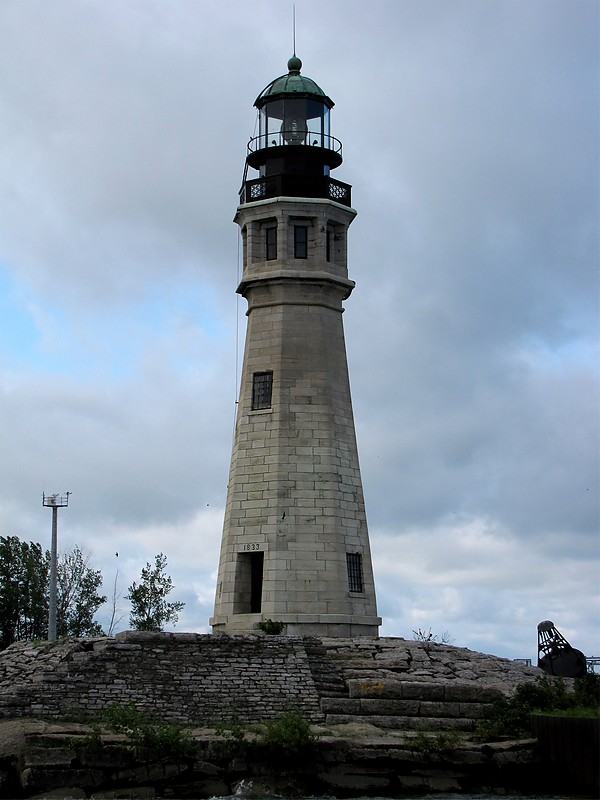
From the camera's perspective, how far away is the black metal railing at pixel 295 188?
120 feet

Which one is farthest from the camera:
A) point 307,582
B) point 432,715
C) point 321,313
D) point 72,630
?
point 72,630

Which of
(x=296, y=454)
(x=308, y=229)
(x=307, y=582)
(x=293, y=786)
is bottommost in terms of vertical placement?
(x=293, y=786)

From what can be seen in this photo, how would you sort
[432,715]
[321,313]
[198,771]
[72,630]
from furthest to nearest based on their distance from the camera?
[72,630], [321,313], [432,715], [198,771]

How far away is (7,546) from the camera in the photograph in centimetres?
4584

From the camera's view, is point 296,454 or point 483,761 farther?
point 296,454

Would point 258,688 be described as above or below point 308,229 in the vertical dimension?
below

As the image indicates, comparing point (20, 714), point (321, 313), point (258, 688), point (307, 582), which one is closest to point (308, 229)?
point (321, 313)

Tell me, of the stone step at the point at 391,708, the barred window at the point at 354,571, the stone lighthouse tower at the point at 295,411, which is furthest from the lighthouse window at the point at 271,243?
the stone step at the point at 391,708

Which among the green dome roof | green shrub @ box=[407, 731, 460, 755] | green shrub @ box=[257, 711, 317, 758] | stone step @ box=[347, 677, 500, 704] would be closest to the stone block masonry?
stone step @ box=[347, 677, 500, 704]

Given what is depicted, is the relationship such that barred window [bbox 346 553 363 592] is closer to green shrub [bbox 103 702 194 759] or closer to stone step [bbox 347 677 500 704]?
stone step [bbox 347 677 500 704]

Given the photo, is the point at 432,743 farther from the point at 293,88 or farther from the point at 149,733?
the point at 293,88

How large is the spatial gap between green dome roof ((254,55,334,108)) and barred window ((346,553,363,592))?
1271 centimetres

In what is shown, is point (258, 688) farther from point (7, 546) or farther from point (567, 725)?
point (7, 546)

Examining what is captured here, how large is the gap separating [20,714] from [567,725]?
11138 mm
